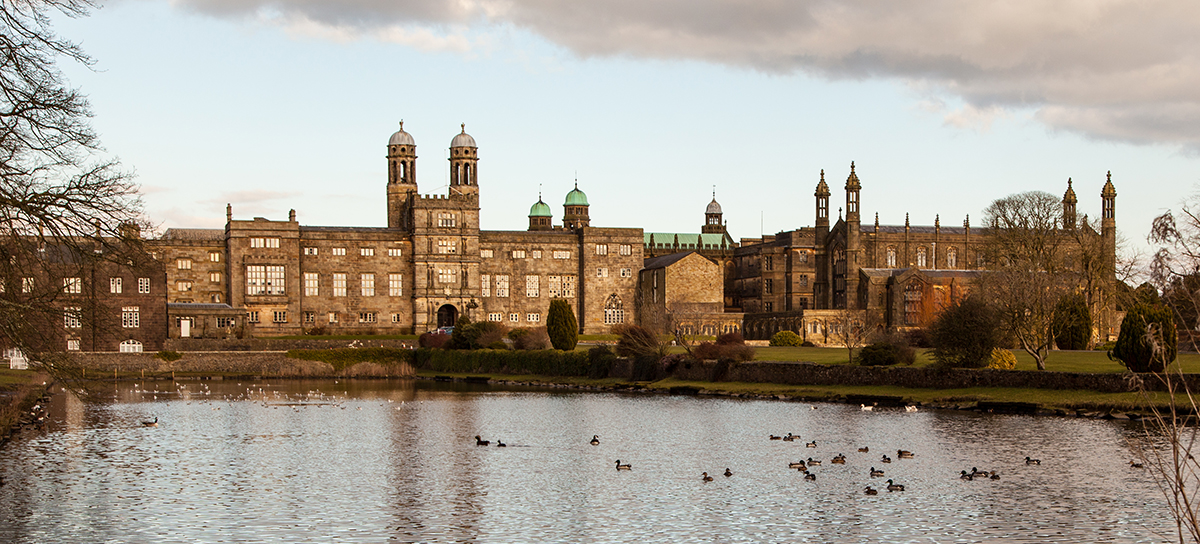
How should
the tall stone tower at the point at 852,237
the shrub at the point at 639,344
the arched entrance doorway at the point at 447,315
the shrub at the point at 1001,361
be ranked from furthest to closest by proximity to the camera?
the arched entrance doorway at the point at 447,315
the tall stone tower at the point at 852,237
the shrub at the point at 639,344
the shrub at the point at 1001,361

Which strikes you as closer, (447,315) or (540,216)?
(447,315)

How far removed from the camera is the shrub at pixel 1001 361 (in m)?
53.7

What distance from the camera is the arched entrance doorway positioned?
10831 cm

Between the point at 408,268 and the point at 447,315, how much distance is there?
221 inches

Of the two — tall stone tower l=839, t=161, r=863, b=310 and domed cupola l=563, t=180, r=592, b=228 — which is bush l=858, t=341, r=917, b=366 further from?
domed cupola l=563, t=180, r=592, b=228

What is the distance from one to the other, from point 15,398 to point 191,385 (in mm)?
25496

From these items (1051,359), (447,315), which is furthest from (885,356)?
(447,315)

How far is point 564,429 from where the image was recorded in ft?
147

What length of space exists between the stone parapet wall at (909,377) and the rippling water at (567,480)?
163 inches

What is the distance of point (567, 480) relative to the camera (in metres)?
31.5

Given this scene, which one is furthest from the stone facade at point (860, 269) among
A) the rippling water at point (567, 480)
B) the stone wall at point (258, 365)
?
the rippling water at point (567, 480)

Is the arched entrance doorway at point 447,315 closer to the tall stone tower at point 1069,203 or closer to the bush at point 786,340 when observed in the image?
the bush at point 786,340

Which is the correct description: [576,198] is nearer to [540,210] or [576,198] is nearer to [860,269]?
[540,210]

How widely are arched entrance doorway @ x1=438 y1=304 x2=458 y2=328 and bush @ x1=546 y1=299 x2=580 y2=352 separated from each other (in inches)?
1194
